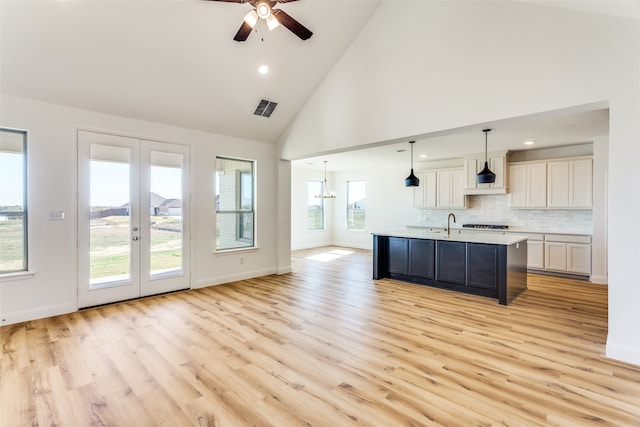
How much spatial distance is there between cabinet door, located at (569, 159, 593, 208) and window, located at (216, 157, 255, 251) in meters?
6.37

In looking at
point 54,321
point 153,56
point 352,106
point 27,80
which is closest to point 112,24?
point 153,56

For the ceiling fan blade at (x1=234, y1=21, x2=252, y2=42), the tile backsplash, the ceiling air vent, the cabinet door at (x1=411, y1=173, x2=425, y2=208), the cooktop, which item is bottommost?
the cooktop

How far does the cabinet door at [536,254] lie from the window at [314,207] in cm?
619

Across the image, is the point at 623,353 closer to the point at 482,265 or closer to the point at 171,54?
the point at 482,265

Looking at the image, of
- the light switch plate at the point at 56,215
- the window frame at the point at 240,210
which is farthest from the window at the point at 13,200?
the window frame at the point at 240,210

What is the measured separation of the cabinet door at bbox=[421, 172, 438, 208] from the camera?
8016 mm

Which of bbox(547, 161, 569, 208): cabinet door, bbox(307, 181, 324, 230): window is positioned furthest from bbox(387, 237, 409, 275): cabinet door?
bbox(307, 181, 324, 230): window

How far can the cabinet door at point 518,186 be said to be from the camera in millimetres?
6641

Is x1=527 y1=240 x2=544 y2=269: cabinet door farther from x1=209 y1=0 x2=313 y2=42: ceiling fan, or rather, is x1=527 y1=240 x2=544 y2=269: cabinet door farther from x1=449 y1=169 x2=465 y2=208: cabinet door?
x1=209 y1=0 x2=313 y2=42: ceiling fan

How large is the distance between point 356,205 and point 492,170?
4.65 metres

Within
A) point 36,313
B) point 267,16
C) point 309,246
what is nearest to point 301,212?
point 309,246

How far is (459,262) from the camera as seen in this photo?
4.91m

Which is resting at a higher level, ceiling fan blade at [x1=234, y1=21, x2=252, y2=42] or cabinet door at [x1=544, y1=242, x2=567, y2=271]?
ceiling fan blade at [x1=234, y1=21, x2=252, y2=42]

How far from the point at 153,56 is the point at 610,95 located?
16.1 feet
